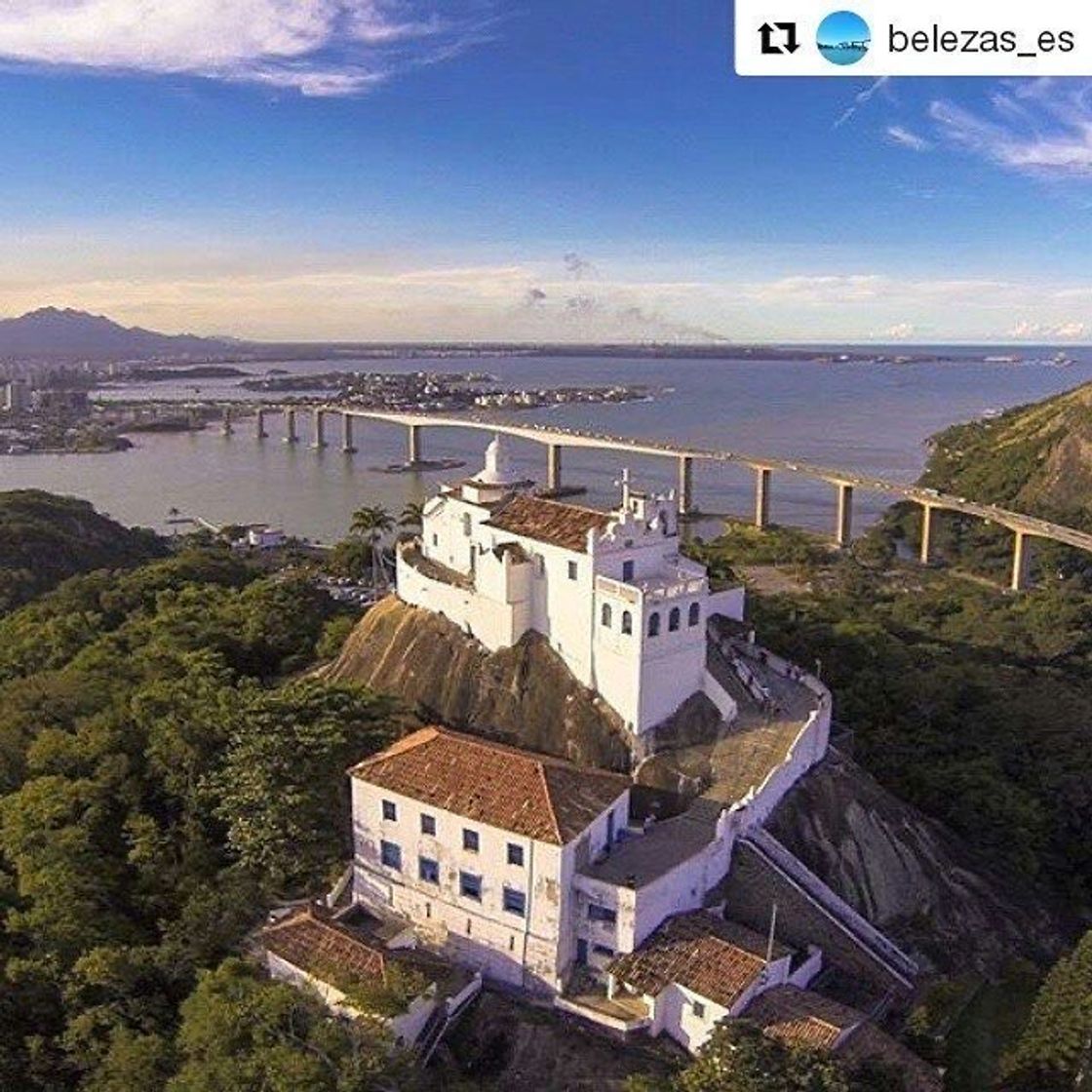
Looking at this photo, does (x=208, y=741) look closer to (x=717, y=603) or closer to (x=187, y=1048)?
(x=187, y=1048)

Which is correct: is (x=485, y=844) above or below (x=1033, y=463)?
below

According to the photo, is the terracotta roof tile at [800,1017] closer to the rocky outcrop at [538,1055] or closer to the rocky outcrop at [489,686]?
the rocky outcrop at [538,1055]

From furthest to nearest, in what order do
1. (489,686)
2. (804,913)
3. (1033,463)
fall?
(1033,463)
(489,686)
(804,913)

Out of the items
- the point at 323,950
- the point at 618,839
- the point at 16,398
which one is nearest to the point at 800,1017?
the point at 618,839

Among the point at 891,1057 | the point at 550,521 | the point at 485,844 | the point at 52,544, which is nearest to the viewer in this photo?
the point at 891,1057

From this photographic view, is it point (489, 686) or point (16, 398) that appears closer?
point (489, 686)

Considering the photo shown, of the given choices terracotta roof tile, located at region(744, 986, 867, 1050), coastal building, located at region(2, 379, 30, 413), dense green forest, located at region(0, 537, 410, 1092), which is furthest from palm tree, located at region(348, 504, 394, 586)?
coastal building, located at region(2, 379, 30, 413)

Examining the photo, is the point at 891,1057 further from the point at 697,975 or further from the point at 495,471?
the point at 495,471

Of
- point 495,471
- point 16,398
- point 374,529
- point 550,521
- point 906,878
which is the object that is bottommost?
point 906,878

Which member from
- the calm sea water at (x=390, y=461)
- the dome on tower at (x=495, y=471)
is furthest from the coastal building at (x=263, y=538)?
the dome on tower at (x=495, y=471)
